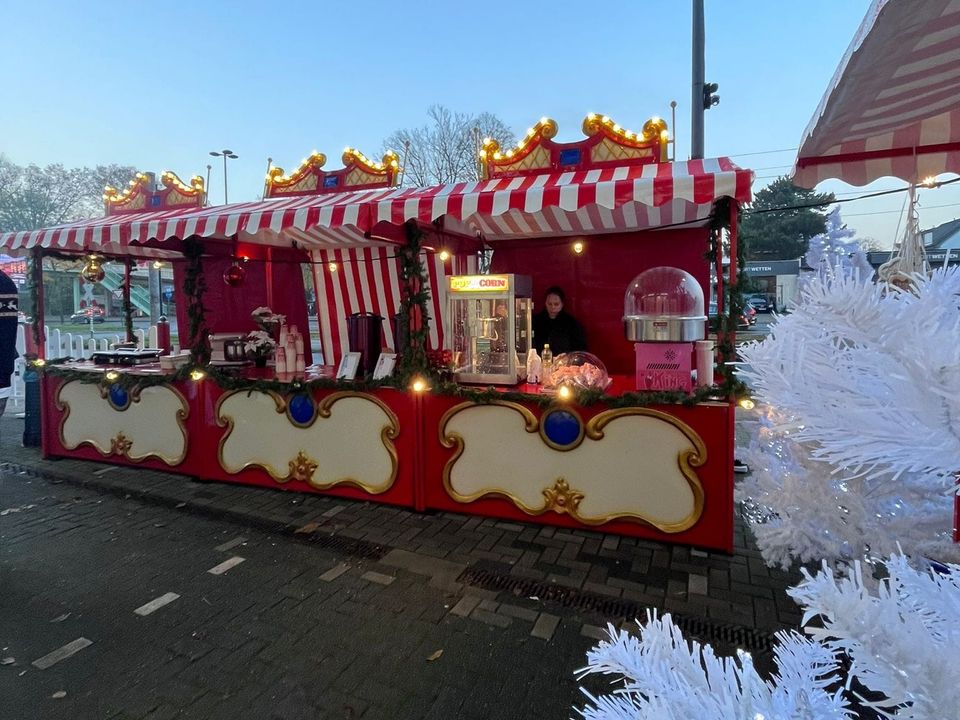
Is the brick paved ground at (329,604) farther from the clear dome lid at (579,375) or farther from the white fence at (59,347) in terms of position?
the white fence at (59,347)

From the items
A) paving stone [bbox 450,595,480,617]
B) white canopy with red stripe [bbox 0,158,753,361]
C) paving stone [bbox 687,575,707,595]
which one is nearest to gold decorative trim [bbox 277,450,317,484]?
white canopy with red stripe [bbox 0,158,753,361]

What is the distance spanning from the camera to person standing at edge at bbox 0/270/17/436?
3.83 m

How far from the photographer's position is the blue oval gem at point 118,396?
19.2 ft

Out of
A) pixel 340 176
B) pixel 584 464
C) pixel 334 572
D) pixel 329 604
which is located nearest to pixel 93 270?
pixel 340 176

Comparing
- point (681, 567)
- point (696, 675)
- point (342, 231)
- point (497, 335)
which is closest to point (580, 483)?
point (681, 567)

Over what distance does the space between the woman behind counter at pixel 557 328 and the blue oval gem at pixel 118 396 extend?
4.62 metres

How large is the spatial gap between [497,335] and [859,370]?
426 centimetres

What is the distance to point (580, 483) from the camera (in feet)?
13.7

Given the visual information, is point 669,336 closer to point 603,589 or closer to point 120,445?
point 603,589

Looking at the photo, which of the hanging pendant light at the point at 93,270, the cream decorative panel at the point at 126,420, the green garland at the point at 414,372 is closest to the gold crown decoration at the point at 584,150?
the green garland at the point at 414,372

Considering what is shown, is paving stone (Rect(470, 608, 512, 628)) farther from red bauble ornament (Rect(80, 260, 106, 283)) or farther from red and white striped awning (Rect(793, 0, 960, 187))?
red bauble ornament (Rect(80, 260, 106, 283))

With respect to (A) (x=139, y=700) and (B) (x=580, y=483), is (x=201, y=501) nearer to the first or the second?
(A) (x=139, y=700)

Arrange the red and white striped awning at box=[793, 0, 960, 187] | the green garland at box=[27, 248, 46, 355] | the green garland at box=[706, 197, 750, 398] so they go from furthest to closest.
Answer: the green garland at box=[27, 248, 46, 355], the green garland at box=[706, 197, 750, 398], the red and white striped awning at box=[793, 0, 960, 187]

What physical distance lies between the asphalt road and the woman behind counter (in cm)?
349
